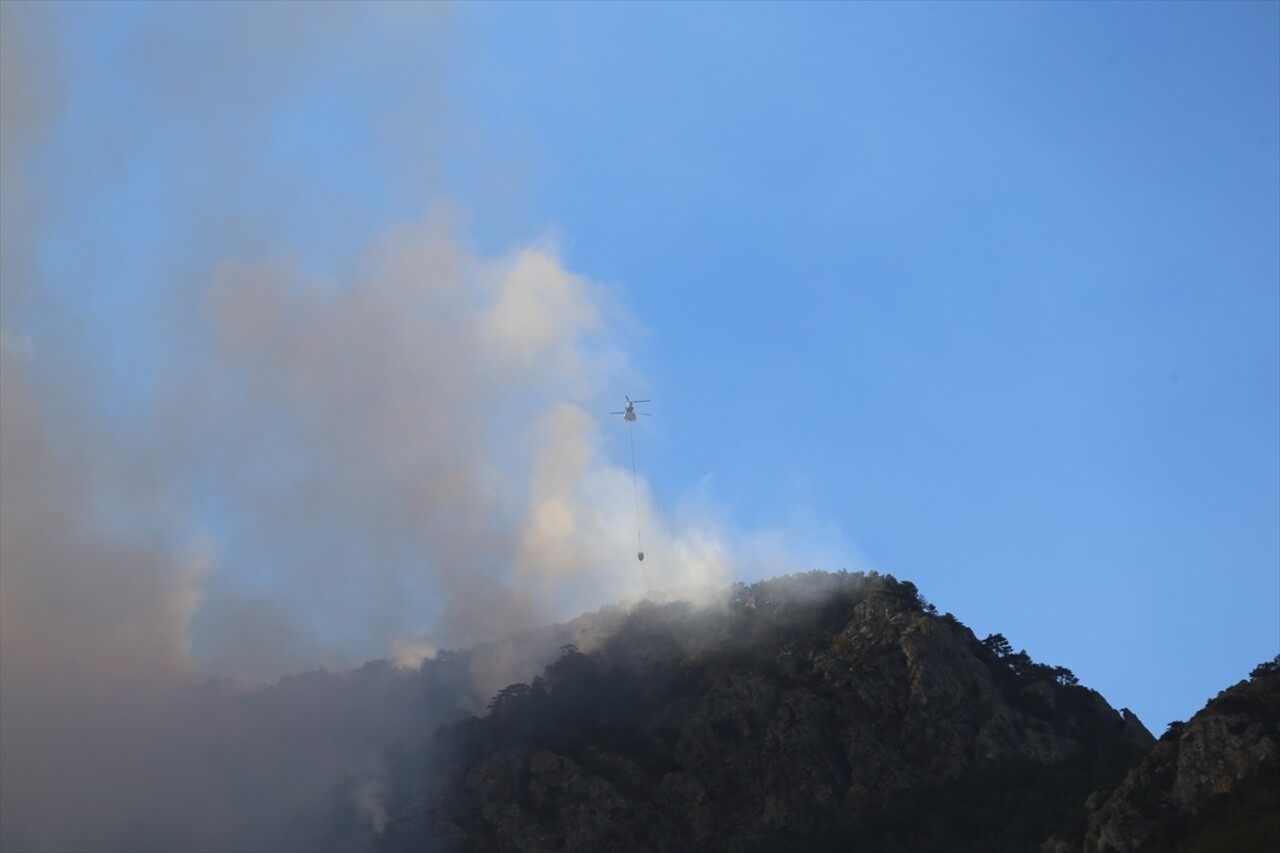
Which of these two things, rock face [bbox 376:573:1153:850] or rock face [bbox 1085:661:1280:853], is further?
rock face [bbox 376:573:1153:850]

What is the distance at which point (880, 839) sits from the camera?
578 ft

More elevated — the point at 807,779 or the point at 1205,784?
the point at 807,779

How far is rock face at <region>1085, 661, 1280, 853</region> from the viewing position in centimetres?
14100

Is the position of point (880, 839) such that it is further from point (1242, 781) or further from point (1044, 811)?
point (1242, 781)

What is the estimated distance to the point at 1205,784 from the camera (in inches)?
5728

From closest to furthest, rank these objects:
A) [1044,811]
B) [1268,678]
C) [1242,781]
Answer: [1242,781] < [1268,678] < [1044,811]

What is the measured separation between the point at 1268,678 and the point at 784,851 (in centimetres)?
5416

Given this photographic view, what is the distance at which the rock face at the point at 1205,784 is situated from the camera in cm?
14100

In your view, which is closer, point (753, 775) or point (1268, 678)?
point (1268, 678)

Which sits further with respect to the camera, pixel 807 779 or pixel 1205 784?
pixel 807 779

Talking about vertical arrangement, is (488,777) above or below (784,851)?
above

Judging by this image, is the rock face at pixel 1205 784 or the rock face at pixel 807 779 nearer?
the rock face at pixel 1205 784

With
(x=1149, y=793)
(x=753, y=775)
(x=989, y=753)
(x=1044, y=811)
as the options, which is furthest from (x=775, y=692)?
(x=1149, y=793)

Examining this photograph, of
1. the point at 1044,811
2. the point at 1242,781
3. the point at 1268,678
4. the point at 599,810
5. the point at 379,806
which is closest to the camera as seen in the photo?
the point at 1242,781
